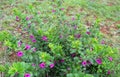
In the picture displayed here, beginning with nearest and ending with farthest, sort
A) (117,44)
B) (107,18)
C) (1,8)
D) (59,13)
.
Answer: (59,13)
(117,44)
(1,8)
(107,18)

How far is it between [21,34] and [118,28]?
196 cm

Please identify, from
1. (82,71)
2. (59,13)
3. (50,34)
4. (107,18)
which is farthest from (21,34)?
(107,18)

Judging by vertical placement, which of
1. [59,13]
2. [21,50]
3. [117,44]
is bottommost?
[117,44]

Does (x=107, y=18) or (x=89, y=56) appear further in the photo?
(x=107, y=18)

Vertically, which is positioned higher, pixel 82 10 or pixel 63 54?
pixel 82 10

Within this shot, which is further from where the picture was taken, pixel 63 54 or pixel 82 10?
pixel 82 10

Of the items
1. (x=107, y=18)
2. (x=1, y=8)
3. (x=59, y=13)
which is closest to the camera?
(x=59, y=13)

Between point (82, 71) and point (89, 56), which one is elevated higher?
point (89, 56)

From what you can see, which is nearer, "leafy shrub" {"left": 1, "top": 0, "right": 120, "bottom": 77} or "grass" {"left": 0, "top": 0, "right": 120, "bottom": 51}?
"leafy shrub" {"left": 1, "top": 0, "right": 120, "bottom": 77}

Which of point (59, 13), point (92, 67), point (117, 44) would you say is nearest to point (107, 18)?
point (117, 44)

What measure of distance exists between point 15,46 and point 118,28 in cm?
276

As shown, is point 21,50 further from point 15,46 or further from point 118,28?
point 118,28

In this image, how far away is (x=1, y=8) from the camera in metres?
4.59

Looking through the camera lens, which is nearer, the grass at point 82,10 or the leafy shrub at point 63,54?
the leafy shrub at point 63,54
